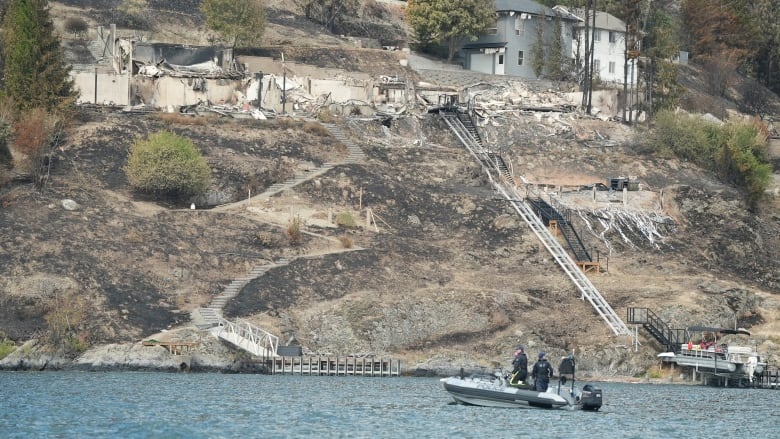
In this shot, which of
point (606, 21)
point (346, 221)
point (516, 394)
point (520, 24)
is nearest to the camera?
point (516, 394)

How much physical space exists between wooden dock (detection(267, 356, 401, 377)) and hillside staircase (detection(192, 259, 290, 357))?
0.81m

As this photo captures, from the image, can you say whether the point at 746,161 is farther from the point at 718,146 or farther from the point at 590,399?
the point at 590,399

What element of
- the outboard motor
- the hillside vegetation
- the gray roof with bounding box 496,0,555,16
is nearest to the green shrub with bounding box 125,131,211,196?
the hillside vegetation

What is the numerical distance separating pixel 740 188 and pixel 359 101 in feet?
78.7

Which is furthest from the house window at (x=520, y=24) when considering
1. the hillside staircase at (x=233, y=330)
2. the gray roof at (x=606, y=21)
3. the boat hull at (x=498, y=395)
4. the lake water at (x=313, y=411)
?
the boat hull at (x=498, y=395)

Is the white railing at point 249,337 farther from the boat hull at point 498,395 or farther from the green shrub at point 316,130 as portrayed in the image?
the green shrub at point 316,130

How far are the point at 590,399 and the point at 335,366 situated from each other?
1957 cm

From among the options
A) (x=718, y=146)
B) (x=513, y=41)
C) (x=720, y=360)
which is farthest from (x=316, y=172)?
(x=513, y=41)

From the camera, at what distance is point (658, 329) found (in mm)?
87312

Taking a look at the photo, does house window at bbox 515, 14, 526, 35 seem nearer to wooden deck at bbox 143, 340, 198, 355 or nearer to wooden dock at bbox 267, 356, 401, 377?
wooden dock at bbox 267, 356, 401, 377

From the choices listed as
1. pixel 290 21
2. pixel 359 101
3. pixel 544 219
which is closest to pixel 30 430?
pixel 544 219

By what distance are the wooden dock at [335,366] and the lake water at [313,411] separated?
234cm

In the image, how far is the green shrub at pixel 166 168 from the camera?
94.8 metres

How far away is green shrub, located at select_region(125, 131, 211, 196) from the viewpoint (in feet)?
311
